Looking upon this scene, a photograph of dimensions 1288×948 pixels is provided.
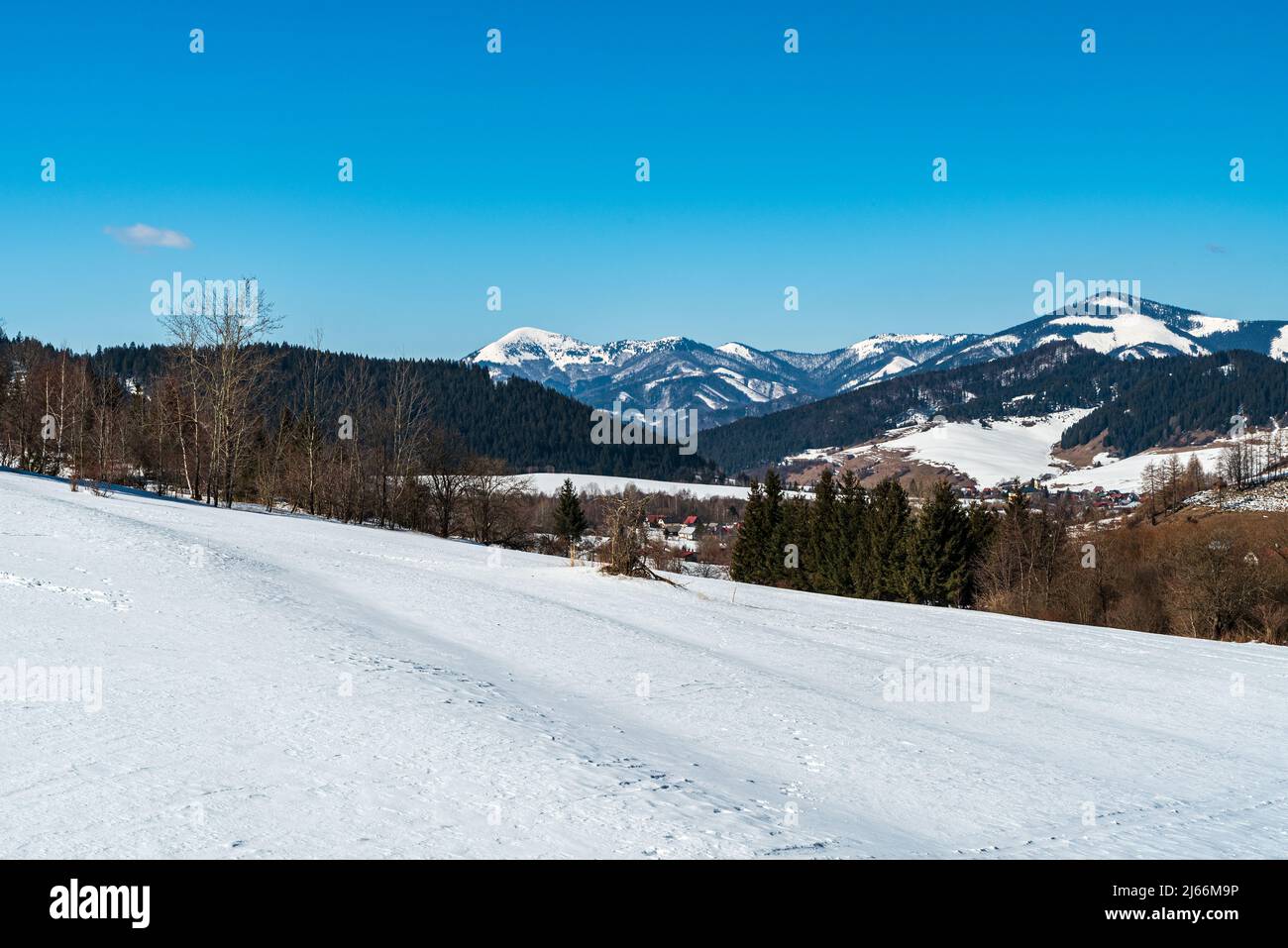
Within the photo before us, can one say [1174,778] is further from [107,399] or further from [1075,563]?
[107,399]

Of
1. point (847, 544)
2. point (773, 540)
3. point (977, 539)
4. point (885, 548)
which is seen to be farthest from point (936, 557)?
point (773, 540)

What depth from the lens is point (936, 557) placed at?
68.1m

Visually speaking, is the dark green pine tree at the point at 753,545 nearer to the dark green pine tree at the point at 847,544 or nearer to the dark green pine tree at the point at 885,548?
the dark green pine tree at the point at 847,544

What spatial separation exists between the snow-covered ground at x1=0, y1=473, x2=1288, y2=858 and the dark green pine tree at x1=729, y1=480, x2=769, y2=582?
204 ft

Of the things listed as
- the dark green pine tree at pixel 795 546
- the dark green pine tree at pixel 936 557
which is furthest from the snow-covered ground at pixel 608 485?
the dark green pine tree at pixel 936 557

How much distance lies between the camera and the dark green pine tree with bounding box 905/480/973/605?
222 feet

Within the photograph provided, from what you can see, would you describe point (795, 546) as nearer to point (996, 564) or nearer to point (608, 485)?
point (996, 564)

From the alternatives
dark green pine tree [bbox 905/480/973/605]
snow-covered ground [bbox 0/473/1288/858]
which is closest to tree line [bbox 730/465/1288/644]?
dark green pine tree [bbox 905/480/973/605]

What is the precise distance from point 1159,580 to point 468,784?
80.5 meters

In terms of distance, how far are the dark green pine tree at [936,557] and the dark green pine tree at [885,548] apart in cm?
97

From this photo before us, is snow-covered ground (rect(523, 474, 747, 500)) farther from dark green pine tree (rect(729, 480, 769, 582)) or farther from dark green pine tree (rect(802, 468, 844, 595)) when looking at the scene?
dark green pine tree (rect(802, 468, 844, 595))

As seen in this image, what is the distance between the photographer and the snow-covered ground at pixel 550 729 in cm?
622
